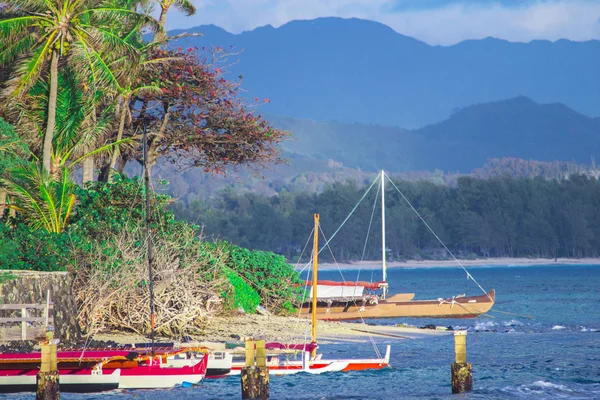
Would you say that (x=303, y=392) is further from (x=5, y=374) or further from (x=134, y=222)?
(x=134, y=222)

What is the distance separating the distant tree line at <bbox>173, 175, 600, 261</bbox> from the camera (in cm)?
14888

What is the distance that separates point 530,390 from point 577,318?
2655 cm

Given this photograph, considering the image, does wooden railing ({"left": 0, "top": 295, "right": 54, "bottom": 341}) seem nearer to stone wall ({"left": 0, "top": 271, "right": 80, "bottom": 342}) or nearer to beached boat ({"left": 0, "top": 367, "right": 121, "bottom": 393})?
stone wall ({"left": 0, "top": 271, "right": 80, "bottom": 342})

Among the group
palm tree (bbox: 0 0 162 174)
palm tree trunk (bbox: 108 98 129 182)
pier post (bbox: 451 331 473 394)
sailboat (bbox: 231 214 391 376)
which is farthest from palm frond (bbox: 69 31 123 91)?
pier post (bbox: 451 331 473 394)

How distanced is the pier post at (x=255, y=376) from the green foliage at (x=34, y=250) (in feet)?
29.5

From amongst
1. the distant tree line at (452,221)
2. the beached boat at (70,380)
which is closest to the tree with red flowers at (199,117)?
the beached boat at (70,380)

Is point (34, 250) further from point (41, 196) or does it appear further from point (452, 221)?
point (452, 221)

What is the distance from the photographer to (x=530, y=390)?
24703 mm

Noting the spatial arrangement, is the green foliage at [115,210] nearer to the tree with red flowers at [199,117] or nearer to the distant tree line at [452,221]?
the tree with red flowers at [199,117]

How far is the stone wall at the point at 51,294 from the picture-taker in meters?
24.1

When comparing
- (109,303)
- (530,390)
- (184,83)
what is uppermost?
(184,83)

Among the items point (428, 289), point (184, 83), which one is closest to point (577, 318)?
point (184, 83)

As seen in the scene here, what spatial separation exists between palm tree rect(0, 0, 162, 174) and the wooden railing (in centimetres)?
765

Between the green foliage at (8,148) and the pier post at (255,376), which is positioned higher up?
the green foliage at (8,148)
